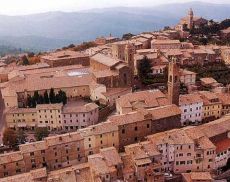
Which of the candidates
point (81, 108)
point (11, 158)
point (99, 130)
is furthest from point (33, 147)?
point (81, 108)

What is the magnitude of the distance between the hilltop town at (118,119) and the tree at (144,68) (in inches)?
7.6

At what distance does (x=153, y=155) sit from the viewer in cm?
4141

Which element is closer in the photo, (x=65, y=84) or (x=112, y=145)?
(x=112, y=145)

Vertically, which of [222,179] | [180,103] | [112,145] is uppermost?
[180,103]

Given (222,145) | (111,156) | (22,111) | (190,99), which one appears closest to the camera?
(111,156)

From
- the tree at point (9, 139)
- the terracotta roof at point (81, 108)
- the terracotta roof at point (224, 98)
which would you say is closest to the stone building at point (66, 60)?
the terracotta roof at point (81, 108)

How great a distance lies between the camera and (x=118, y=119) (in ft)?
153

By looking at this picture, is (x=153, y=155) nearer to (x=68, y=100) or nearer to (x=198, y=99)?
(x=198, y=99)

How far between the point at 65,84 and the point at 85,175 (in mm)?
21602

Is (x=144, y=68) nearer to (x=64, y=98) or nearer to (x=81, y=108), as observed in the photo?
(x=64, y=98)

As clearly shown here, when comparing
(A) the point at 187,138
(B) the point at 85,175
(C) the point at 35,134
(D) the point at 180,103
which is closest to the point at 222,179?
(A) the point at 187,138

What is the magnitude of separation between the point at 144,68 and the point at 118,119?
72.0 ft

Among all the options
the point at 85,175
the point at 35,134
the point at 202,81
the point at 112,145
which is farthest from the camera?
the point at 202,81

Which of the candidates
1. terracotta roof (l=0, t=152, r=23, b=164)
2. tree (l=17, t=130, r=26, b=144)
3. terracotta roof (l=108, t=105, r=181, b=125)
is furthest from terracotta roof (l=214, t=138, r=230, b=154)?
tree (l=17, t=130, r=26, b=144)
